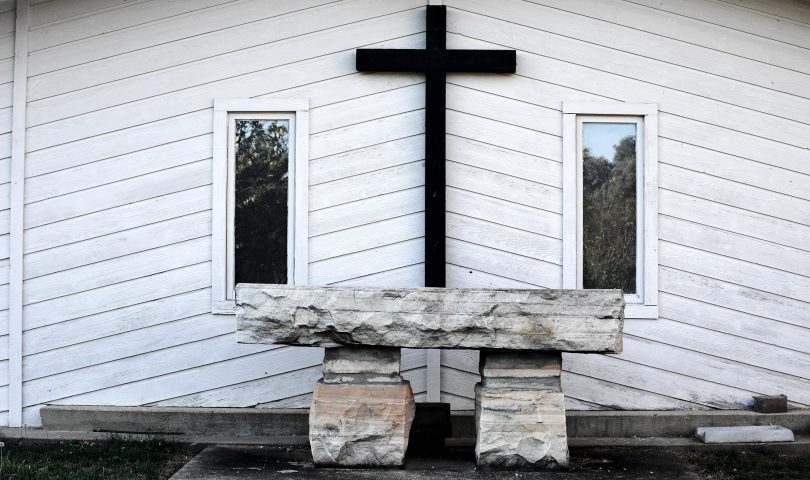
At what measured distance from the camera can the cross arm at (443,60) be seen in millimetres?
7648

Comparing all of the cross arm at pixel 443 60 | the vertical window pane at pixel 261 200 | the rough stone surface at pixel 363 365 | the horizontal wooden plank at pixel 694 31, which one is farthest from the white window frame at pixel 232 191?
the horizontal wooden plank at pixel 694 31

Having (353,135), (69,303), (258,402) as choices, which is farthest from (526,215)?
(69,303)

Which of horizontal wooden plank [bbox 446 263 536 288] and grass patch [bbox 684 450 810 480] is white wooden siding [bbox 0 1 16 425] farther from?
grass patch [bbox 684 450 810 480]

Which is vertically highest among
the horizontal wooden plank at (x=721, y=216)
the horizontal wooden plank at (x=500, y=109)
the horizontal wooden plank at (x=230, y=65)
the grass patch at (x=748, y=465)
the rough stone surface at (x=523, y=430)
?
the horizontal wooden plank at (x=230, y=65)

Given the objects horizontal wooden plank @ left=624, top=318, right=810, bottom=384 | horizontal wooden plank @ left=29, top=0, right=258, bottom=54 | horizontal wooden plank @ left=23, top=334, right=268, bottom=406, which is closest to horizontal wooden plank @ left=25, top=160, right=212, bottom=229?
horizontal wooden plank @ left=29, top=0, right=258, bottom=54

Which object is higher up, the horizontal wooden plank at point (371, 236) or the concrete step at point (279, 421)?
the horizontal wooden plank at point (371, 236)

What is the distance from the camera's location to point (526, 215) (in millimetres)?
7746

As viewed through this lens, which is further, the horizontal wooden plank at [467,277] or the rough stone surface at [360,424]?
the horizontal wooden plank at [467,277]

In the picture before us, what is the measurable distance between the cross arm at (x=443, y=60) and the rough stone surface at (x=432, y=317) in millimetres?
2002

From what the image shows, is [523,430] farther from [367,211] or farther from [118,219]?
[118,219]

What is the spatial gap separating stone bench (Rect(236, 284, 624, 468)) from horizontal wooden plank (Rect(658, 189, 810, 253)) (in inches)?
66.8

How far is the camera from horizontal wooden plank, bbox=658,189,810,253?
25.6 feet

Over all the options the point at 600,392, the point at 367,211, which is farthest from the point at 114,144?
the point at 600,392

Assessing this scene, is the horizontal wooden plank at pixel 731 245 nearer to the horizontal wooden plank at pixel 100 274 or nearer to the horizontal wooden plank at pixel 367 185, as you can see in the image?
the horizontal wooden plank at pixel 367 185
